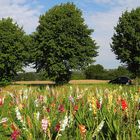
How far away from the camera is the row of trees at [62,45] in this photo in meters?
55.5

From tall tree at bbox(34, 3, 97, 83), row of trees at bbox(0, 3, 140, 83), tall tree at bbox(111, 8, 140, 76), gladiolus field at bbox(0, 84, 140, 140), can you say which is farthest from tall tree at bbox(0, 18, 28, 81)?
gladiolus field at bbox(0, 84, 140, 140)

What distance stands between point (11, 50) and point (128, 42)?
14.3 meters

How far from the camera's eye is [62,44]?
2178 inches

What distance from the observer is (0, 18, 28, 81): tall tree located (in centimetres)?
5828

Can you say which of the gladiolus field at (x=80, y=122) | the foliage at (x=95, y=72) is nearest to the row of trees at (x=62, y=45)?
the foliage at (x=95, y=72)

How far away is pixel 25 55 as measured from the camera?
5847 centimetres

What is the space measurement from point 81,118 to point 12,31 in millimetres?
53656

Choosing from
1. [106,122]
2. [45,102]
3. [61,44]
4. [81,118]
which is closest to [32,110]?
[45,102]

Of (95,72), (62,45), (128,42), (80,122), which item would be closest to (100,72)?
(95,72)

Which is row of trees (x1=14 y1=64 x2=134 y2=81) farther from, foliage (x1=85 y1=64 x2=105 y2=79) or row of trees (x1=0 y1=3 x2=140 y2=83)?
row of trees (x1=0 y1=3 x2=140 y2=83)

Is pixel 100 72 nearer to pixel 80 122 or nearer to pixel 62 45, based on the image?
pixel 62 45

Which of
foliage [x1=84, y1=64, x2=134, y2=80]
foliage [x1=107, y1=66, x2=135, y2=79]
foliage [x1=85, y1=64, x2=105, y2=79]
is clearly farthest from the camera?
foliage [x1=85, y1=64, x2=105, y2=79]

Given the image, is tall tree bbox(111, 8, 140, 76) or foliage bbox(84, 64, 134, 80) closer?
tall tree bbox(111, 8, 140, 76)

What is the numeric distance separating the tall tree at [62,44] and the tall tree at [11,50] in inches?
93.9
